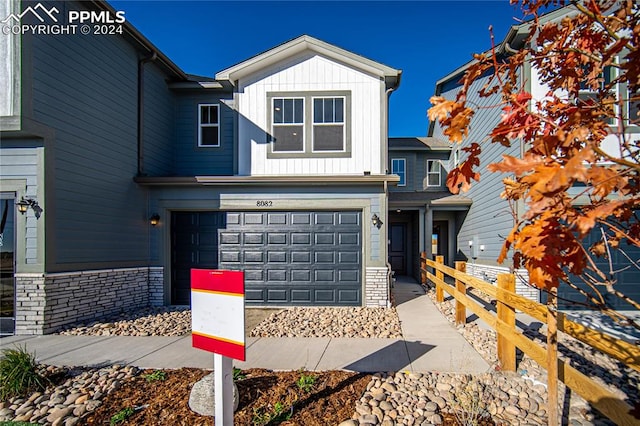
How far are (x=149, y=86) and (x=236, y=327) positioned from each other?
27.9 feet

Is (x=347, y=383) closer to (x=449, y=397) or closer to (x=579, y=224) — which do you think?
(x=449, y=397)

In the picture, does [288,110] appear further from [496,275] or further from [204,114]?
[496,275]

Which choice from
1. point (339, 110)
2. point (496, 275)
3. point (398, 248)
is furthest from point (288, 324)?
point (398, 248)

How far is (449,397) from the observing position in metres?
3.54

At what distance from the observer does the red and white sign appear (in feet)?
8.85

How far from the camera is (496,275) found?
9289 millimetres

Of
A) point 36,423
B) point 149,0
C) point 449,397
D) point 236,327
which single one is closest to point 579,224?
point 236,327

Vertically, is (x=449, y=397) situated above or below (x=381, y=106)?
below

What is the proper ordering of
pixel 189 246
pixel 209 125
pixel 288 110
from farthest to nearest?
pixel 209 125
pixel 189 246
pixel 288 110

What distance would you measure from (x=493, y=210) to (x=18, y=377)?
1016cm

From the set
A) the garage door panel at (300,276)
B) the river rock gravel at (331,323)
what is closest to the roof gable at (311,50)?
the garage door panel at (300,276)

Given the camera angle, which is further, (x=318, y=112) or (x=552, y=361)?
(x=318, y=112)

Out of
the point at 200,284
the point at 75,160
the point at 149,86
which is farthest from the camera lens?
the point at 149,86

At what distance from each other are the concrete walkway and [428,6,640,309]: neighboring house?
2215 millimetres
